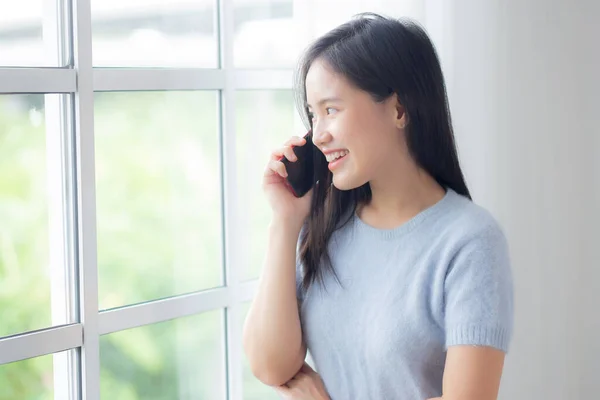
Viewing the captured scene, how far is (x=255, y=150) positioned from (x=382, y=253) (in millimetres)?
656

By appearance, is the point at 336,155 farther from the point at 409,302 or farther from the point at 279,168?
the point at 409,302

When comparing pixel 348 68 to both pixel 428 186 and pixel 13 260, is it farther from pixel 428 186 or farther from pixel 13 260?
pixel 13 260

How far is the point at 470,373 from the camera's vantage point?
1.32m

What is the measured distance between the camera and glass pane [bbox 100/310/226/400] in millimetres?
1773

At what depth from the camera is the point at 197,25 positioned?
192 centimetres

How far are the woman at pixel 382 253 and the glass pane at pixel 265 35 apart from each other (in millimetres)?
495

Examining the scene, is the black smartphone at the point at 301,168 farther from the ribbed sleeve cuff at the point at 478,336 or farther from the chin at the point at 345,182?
the ribbed sleeve cuff at the point at 478,336

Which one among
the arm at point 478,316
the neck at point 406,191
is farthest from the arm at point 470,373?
the neck at point 406,191

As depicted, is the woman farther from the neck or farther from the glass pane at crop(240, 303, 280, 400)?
the glass pane at crop(240, 303, 280, 400)

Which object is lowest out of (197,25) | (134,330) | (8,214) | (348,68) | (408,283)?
(134,330)

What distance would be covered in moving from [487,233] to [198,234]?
2.61 feet

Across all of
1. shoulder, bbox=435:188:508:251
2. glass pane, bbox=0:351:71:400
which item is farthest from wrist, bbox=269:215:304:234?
glass pane, bbox=0:351:71:400

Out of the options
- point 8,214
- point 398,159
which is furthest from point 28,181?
point 398,159

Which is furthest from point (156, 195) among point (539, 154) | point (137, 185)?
point (539, 154)
